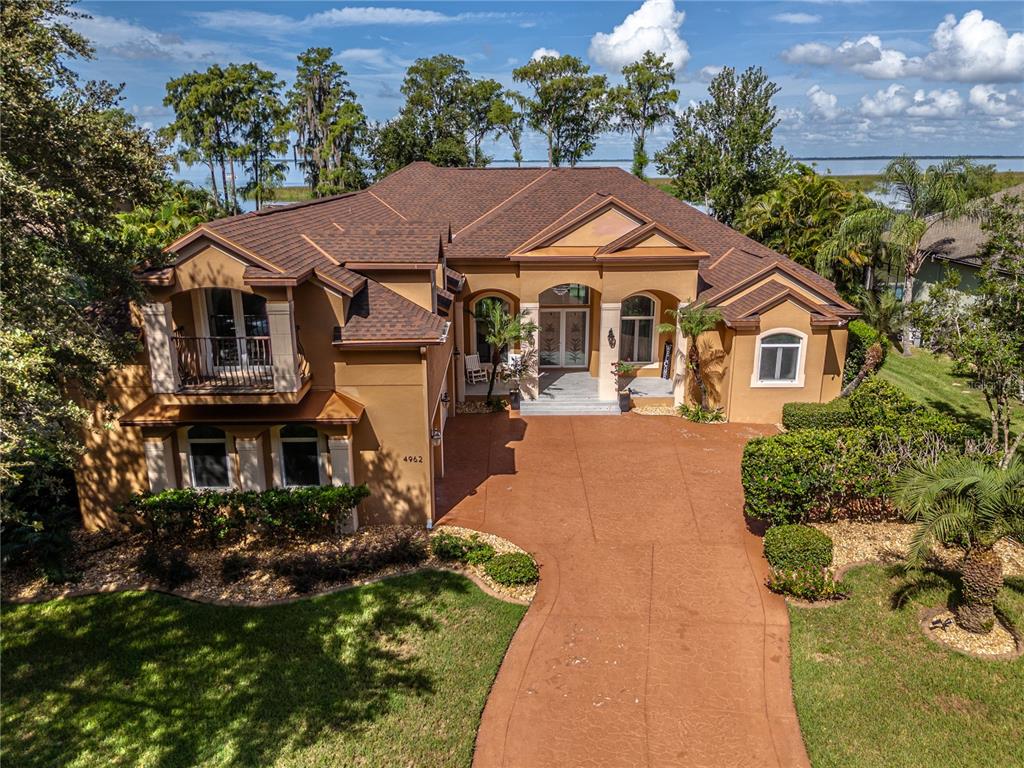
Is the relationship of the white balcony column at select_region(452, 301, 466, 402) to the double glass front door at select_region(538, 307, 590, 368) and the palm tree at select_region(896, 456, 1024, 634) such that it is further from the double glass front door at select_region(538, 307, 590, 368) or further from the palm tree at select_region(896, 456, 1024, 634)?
the palm tree at select_region(896, 456, 1024, 634)

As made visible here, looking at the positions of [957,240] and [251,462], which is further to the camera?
[957,240]

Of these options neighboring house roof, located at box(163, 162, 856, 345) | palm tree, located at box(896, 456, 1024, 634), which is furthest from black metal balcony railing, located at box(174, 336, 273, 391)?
palm tree, located at box(896, 456, 1024, 634)

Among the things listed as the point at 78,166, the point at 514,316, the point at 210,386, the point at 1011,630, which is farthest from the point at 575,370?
the point at 78,166

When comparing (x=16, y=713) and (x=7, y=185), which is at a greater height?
(x=7, y=185)

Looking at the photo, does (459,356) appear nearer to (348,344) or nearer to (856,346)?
(348,344)

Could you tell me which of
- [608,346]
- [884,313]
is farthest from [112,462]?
[884,313]

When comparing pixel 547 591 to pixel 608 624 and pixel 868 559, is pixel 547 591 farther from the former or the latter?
pixel 868 559
